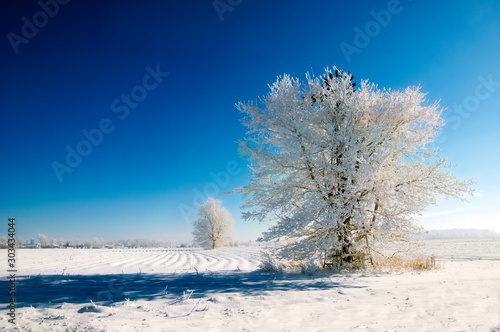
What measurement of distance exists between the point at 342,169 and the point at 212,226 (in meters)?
31.0

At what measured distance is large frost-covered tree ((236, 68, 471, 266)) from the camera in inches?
300

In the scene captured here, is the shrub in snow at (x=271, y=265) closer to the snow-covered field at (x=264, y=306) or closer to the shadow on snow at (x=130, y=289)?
the shadow on snow at (x=130, y=289)

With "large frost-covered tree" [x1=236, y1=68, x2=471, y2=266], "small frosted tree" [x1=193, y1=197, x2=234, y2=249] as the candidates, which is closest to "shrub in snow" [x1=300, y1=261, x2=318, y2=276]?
"large frost-covered tree" [x1=236, y1=68, x2=471, y2=266]

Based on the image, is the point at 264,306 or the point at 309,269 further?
the point at 309,269

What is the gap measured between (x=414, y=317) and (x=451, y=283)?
9.82 ft

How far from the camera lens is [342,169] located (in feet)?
25.2

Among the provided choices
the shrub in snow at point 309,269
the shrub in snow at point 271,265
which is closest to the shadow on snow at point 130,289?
the shrub in snow at point 309,269

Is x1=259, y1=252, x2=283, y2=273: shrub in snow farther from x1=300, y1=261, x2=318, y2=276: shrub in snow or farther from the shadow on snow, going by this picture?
the shadow on snow

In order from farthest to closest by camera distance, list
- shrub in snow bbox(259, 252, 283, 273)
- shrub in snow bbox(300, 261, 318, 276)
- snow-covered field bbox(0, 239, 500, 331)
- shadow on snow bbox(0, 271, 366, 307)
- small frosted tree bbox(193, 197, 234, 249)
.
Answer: small frosted tree bbox(193, 197, 234, 249), shrub in snow bbox(259, 252, 283, 273), shrub in snow bbox(300, 261, 318, 276), shadow on snow bbox(0, 271, 366, 307), snow-covered field bbox(0, 239, 500, 331)

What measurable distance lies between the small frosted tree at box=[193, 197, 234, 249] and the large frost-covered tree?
95.3ft

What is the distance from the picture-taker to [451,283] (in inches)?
223

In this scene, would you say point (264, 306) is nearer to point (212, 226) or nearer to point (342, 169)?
point (342, 169)

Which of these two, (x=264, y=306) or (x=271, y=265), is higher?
(x=264, y=306)

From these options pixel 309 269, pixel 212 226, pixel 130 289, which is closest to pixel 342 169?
pixel 309 269
